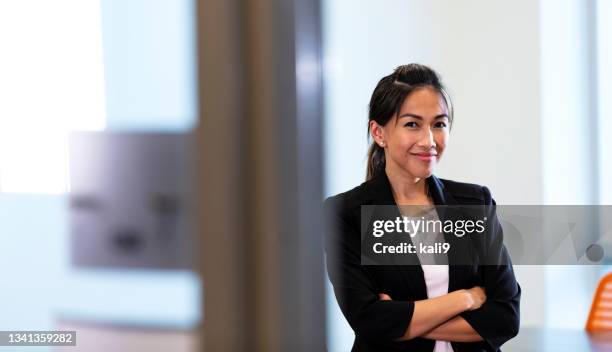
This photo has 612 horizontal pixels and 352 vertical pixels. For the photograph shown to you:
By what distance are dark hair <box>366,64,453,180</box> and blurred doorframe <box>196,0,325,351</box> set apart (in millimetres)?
578

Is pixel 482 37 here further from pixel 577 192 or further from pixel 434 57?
pixel 577 192

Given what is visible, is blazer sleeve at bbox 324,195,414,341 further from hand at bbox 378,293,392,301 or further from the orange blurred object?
the orange blurred object

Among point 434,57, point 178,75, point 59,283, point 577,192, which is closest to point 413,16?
point 434,57

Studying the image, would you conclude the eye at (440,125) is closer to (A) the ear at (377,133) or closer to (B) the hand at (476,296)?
(A) the ear at (377,133)

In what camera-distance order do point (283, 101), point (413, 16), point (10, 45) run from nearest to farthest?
point (283, 101) < point (10, 45) < point (413, 16)

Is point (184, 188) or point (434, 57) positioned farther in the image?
point (434, 57)

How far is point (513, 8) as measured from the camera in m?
1.16

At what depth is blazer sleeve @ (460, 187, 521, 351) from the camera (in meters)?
1.08

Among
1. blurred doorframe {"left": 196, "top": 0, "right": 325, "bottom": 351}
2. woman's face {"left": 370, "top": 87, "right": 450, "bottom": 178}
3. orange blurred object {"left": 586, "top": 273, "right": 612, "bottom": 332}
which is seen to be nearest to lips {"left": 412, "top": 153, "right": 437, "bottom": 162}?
woman's face {"left": 370, "top": 87, "right": 450, "bottom": 178}

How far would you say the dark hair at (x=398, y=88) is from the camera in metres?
1.07

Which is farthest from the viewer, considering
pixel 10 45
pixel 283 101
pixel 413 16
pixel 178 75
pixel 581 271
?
pixel 581 271

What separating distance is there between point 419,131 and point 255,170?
2.08ft

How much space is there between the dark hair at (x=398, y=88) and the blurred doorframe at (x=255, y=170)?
578 mm

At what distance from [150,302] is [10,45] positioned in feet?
1.13
